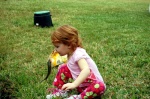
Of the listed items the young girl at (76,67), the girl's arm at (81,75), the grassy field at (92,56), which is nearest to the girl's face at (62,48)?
the young girl at (76,67)

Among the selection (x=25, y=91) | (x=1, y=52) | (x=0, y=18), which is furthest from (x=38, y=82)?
(x=0, y=18)

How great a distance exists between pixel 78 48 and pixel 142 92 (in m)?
0.97

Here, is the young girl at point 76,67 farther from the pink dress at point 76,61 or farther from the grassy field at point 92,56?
the grassy field at point 92,56

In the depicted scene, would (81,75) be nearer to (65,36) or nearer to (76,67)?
(76,67)

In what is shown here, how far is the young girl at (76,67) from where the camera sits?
8.20 ft

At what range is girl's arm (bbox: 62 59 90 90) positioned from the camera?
2.45m

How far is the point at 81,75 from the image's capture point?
249 centimetres

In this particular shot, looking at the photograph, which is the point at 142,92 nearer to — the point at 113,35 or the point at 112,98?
the point at 112,98

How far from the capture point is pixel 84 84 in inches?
110

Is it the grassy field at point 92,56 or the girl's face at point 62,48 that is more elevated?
the girl's face at point 62,48

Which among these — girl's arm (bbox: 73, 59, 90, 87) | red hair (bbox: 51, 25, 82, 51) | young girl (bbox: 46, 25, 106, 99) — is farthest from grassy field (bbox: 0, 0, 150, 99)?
red hair (bbox: 51, 25, 82, 51)

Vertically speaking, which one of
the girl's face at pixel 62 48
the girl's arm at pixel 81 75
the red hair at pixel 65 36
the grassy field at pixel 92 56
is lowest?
the grassy field at pixel 92 56

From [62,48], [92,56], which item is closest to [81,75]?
[62,48]

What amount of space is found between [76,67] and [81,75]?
247 mm
